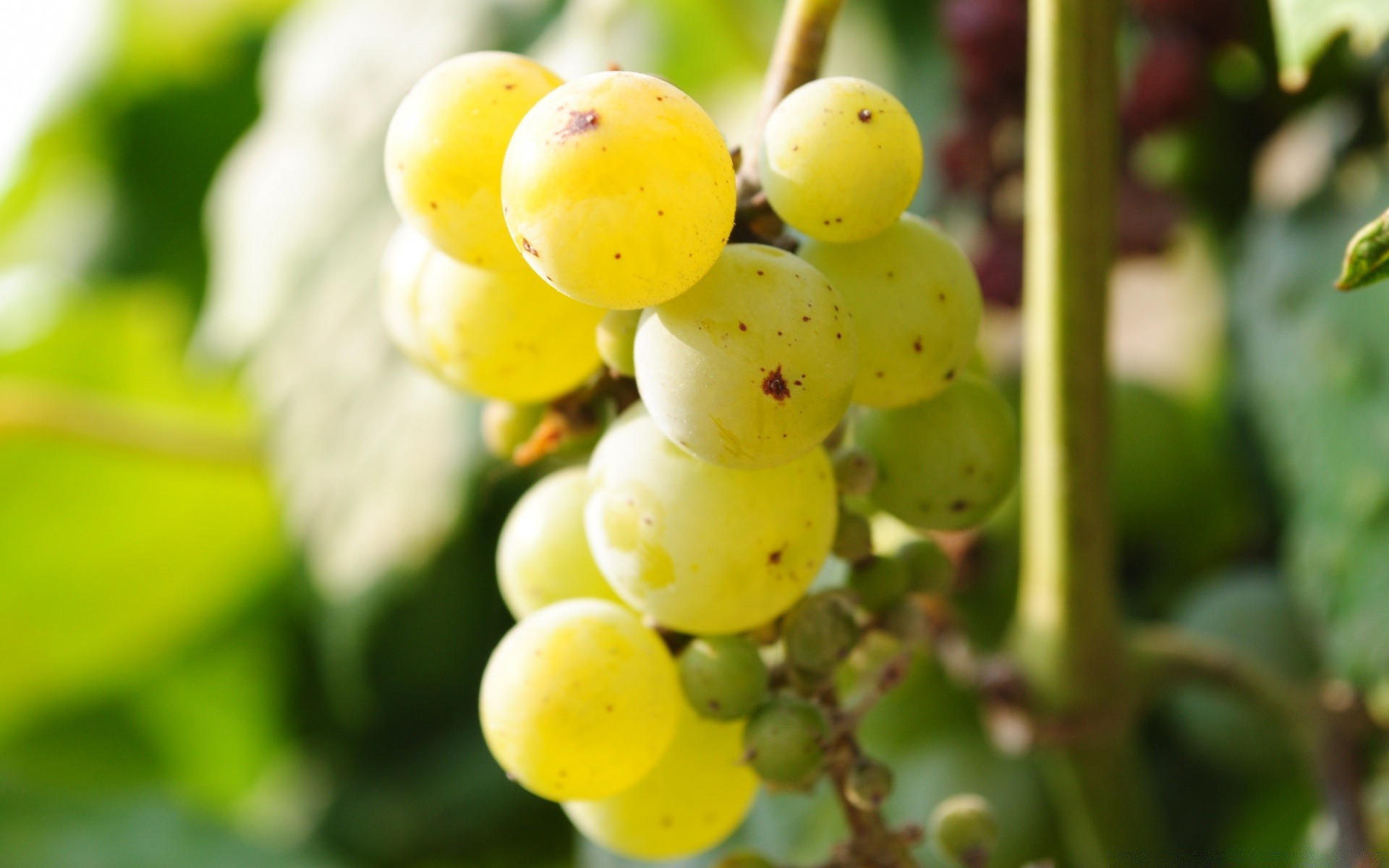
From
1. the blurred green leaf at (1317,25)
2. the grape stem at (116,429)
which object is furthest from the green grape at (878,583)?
the grape stem at (116,429)

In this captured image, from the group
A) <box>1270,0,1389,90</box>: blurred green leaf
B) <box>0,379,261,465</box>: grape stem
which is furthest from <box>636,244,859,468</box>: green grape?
<box>0,379,261,465</box>: grape stem

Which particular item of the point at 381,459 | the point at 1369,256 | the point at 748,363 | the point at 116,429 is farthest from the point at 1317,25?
the point at 116,429

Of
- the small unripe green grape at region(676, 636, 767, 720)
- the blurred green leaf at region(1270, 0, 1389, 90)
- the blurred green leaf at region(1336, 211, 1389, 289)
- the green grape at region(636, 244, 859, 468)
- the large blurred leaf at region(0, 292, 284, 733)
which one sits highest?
the blurred green leaf at region(1270, 0, 1389, 90)

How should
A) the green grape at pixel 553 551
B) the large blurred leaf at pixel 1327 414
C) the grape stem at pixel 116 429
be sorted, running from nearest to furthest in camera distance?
the green grape at pixel 553 551 < the large blurred leaf at pixel 1327 414 < the grape stem at pixel 116 429

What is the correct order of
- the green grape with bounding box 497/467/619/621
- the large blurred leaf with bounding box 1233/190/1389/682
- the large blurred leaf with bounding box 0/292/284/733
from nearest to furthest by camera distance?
the green grape with bounding box 497/467/619/621
the large blurred leaf with bounding box 1233/190/1389/682
the large blurred leaf with bounding box 0/292/284/733

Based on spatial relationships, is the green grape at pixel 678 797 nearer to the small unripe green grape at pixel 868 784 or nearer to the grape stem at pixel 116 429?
the small unripe green grape at pixel 868 784

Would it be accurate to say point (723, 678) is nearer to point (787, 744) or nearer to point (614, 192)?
point (787, 744)

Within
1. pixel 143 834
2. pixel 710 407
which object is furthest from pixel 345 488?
pixel 710 407

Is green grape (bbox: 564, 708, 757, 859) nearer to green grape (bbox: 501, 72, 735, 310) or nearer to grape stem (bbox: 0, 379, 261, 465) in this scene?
green grape (bbox: 501, 72, 735, 310)
